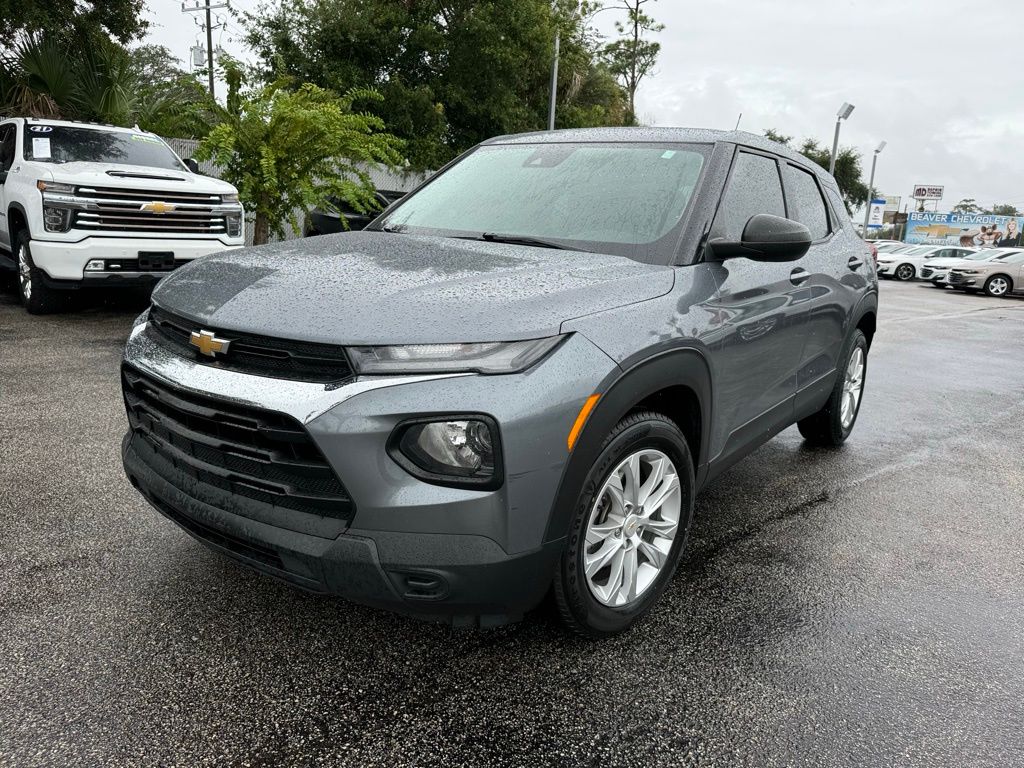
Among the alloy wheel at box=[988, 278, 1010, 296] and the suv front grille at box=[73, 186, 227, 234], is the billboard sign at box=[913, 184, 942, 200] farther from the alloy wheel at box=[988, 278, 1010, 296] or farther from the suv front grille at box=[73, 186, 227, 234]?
the suv front grille at box=[73, 186, 227, 234]

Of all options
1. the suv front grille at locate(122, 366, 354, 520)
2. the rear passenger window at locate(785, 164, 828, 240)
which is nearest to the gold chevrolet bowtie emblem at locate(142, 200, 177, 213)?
the suv front grille at locate(122, 366, 354, 520)

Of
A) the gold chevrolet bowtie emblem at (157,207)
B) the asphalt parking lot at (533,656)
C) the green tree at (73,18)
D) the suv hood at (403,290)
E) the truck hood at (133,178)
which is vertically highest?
the green tree at (73,18)

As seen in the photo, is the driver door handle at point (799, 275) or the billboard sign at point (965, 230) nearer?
the driver door handle at point (799, 275)

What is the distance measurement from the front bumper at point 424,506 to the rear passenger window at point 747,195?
1.21 metres

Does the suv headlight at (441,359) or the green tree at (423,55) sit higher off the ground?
the green tree at (423,55)

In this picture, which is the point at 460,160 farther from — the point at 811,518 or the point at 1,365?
the point at 1,365

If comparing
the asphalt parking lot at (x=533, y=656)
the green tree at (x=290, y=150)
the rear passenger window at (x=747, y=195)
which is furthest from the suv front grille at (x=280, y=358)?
the green tree at (x=290, y=150)

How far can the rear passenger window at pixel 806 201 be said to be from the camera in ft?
13.0

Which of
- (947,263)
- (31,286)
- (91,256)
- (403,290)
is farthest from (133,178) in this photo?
(947,263)

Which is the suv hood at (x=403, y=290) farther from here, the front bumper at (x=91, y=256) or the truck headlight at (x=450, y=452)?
the front bumper at (x=91, y=256)

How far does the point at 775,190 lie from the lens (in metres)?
3.74

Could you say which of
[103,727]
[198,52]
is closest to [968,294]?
[103,727]

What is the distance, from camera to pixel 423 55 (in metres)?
21.7

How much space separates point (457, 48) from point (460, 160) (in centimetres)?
1921
